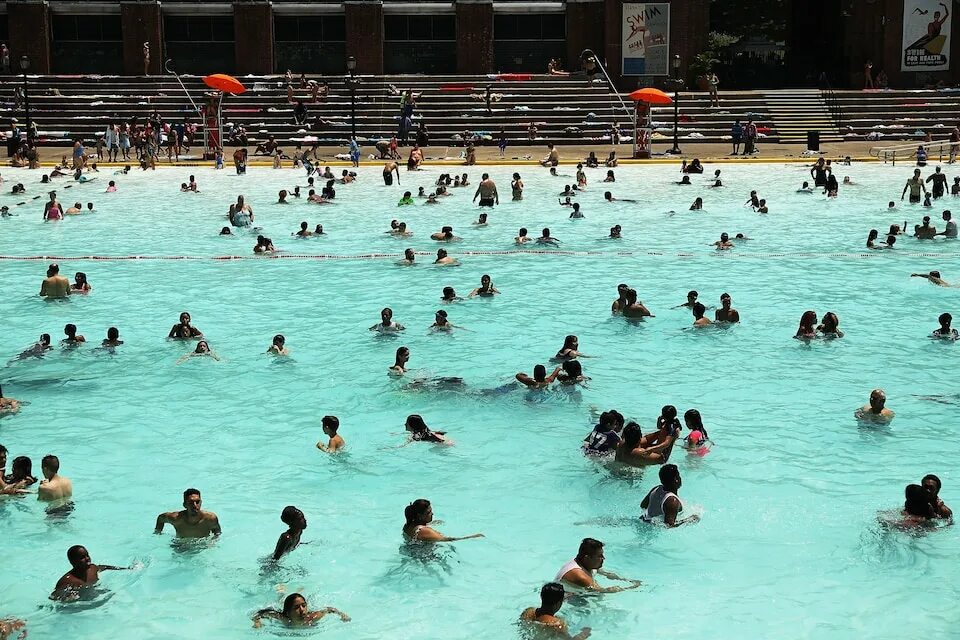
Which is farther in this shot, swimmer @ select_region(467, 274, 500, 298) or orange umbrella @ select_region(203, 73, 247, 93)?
orange umbrella @ select_region(203, 73, 247, 93)

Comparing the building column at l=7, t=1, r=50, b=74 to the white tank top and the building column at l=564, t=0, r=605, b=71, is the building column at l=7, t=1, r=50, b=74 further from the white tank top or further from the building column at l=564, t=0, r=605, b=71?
the white tank top

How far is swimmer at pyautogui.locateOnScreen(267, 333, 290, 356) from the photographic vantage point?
61.3 ft

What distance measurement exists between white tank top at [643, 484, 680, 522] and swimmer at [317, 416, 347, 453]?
4281 mm

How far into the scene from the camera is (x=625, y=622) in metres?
10.5

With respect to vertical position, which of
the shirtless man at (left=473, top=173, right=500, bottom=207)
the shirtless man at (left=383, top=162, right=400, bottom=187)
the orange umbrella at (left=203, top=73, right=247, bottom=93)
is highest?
the orange umbrella at (left=203, top=73, right=247, bottom=93)

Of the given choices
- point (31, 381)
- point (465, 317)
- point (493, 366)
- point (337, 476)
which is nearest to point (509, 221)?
point (465, 317)

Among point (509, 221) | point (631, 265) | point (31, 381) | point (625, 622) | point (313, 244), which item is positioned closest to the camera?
point (625, 622)

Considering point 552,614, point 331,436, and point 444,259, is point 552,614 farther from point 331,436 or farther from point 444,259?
point 444,259

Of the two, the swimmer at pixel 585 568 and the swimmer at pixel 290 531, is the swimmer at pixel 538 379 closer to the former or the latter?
the swimmer at pixel 290 531

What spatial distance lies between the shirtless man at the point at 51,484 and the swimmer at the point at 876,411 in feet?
34.0

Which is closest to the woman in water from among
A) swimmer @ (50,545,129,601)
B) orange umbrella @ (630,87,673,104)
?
swimmer @ (50,545,129,601)

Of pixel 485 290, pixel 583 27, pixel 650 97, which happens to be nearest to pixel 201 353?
pixel 485 290

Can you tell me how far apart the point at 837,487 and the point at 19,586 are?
9.19 meters

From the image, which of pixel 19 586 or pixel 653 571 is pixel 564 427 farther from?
pixel 19 586
